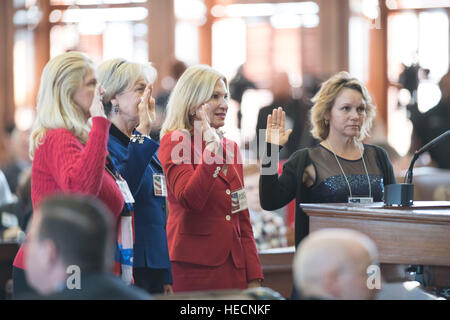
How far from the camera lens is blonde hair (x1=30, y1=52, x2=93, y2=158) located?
2717 millimetres

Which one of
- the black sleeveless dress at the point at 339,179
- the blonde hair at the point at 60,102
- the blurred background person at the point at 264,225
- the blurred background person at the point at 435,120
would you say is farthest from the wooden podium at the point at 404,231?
the blurred background person at the point at 435,120

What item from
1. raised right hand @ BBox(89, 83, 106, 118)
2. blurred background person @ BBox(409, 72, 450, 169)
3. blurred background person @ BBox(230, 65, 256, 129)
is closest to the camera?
raised right hand @ BBox(89, 83, 106, 118)

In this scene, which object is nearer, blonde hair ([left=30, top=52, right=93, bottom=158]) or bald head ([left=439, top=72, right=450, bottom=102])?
blonde hair ([left=30, top=52, right=93, bottom=158])

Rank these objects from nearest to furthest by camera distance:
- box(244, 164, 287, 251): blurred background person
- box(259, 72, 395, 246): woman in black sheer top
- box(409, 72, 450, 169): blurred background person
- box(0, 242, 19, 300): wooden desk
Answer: box(259, 72, 395, 246): woman in black sheer top
box(0, 242, 19, 300): wooden desk
box(244, 164, 287, 251): blurred background person
box(409, 72, 450, 169): blurred background person

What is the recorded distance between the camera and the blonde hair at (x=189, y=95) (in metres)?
3.29

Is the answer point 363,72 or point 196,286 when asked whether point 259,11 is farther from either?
point 196,286

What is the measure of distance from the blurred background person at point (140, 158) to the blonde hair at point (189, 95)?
0.16 metres

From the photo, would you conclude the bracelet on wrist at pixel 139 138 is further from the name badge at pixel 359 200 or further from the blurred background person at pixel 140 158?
the name badge at pixel 359 200

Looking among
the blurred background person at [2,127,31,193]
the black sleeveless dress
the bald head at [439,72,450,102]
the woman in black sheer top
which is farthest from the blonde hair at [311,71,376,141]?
the bald head at [439,72,450,102]

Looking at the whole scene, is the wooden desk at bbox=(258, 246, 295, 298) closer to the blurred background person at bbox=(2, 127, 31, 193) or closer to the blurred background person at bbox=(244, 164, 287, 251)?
the blurred background person at bbox=(244, 164, 287, 251)

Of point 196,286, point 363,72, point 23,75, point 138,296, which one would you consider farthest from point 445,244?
point 23,75

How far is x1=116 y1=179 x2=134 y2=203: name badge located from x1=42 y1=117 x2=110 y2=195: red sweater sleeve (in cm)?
18

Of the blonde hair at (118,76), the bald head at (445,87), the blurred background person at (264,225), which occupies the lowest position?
the blurred background person at (264,225)

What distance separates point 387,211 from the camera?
9.30 ft
